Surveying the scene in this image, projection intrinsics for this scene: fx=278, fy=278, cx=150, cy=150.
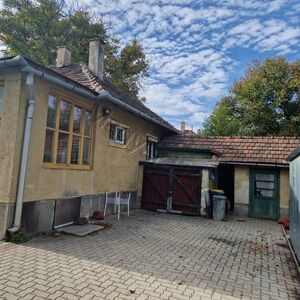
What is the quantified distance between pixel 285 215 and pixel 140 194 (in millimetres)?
6568

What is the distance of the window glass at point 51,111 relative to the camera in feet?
24.7

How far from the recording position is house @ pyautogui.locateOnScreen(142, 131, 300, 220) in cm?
1220

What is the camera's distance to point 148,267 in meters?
5.33

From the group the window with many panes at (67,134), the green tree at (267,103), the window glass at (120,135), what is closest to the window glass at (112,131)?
Result: the window glass at (120,135)

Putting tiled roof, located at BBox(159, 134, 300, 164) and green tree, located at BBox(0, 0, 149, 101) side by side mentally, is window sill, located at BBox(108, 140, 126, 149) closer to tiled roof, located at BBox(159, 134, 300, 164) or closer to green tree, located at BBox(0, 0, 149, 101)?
tiled roof, located at BBox(159, 134, 300, 164)

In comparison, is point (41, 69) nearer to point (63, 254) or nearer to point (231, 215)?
point (63, 254)

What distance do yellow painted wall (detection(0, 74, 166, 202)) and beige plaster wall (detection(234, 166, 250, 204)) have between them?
4.69 metres

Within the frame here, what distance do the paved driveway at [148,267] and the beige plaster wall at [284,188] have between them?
14.5ft

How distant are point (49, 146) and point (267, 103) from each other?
24.0 meters

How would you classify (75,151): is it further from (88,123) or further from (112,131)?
(112,131)

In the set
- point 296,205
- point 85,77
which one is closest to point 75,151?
point 85,77

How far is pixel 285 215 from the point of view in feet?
40.6

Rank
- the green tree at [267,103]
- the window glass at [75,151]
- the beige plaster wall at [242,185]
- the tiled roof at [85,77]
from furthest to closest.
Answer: the green tree at [267,103], the beige plaster wall at [242,185], the tiled roof at [85,77], the window glass at [75,151]

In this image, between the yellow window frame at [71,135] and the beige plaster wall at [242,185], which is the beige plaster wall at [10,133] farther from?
the beige plaster wall at [242,185]
